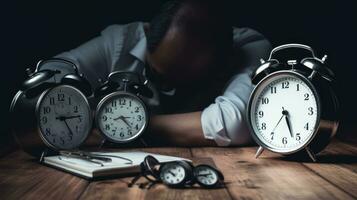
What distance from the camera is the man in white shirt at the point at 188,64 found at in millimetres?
2693

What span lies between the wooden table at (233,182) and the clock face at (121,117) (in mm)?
330

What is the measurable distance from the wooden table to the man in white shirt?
304mm

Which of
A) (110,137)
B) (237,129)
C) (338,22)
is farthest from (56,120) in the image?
(338,22)

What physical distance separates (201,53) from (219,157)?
797mm

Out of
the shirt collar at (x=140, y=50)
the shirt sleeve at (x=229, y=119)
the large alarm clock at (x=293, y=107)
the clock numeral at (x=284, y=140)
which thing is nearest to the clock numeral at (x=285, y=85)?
the large alarm clock at (x=293, y=107)

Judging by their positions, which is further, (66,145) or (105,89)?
(105,89)

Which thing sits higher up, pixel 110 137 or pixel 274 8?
pixel 274 8

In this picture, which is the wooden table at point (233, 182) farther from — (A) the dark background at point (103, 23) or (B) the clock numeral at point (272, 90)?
(A) the dark background at point (103, 23)

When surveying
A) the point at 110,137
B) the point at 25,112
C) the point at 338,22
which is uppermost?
the point at 338,22

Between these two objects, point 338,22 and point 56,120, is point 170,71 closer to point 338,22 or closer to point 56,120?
point 56,120

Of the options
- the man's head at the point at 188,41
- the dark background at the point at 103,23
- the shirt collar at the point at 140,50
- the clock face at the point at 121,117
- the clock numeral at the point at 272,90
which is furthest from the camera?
the dark background at the point at 103,23

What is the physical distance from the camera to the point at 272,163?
2209 mm

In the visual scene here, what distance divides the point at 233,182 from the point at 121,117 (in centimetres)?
89

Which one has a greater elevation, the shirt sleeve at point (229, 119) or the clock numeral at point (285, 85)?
the clock numeral at point (285, 85)
